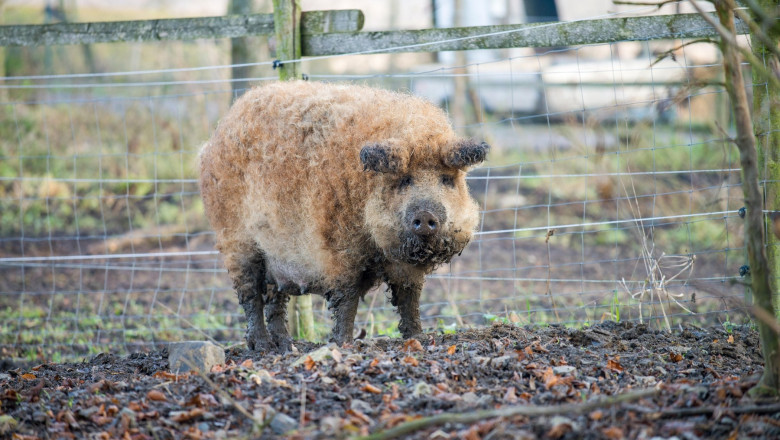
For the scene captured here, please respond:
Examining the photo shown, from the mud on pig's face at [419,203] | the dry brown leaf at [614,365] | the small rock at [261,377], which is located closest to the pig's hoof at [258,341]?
the mud on pig's face at [419,203]

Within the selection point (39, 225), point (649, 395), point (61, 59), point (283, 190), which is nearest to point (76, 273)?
point (39, 225)

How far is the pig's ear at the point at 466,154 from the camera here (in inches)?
171

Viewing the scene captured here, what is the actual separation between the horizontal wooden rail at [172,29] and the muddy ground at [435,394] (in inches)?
101

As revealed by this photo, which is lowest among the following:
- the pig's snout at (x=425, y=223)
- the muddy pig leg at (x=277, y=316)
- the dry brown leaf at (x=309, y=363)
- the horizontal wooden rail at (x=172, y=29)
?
the muddy pig leg at (x=277, y=316)

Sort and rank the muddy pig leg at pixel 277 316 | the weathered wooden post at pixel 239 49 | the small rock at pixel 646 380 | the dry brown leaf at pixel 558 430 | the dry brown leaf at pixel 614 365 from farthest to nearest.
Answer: the weathered wooden post at pixel 239 49 < the muddy pig leg at pixel 277 316 < the dry brown leaf at pixel 614 365 < the small rock at pixel 646 380 < the dry brown leaf at pixel 558 430

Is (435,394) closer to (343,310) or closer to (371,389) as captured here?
(371,389)

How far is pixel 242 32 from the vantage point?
5.84 meters

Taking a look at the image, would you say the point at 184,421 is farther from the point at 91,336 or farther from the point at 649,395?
the point at 91,336

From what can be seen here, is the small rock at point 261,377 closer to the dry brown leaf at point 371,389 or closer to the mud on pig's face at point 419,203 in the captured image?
the dry brown leaf at point 371,389

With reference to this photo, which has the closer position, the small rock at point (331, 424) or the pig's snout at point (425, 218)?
the small rock at point (331, 424)

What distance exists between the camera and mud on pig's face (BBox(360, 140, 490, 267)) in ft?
14.1

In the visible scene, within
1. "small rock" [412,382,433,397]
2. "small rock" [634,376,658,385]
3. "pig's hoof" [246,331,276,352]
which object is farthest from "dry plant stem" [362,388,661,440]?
"pig's hoof" [246,331,276,352]

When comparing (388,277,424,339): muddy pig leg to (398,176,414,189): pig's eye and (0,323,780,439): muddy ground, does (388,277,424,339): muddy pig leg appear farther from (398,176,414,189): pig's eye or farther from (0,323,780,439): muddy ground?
(398,176,414,189): pig's eye

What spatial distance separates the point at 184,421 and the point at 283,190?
1.83 metres
